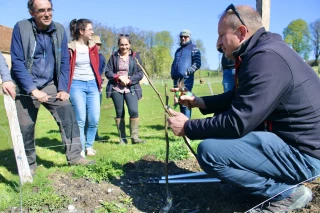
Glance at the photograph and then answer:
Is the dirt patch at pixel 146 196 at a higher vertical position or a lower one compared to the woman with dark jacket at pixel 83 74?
lower

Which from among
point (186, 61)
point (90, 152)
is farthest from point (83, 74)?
point (186, 61)

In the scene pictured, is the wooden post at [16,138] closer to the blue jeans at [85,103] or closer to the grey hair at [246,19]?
the blue jeans at [85,103]

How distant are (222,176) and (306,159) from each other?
0.70 m

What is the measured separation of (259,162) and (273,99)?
0.57 metres

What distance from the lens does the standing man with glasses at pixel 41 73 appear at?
3.77 m

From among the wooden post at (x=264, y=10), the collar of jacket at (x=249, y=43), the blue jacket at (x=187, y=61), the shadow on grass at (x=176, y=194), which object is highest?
the wooden post at (x=264, y=10)

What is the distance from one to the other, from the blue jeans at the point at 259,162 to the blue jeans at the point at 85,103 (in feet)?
9.04

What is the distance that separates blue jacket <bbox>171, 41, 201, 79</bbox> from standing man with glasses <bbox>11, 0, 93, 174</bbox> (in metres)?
3.13

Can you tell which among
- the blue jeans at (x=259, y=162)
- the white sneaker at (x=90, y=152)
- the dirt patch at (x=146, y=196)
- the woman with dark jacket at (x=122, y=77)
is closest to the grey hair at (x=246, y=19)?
the blue jeans at (x=259, y=162)

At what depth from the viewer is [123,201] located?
3145 millimetres

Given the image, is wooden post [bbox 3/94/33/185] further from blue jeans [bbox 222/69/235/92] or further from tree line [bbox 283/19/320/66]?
tree line [bbox 283/19/320/66]

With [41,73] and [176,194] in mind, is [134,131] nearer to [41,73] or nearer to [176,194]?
[41,73]

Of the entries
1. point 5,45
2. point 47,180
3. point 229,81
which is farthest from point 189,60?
point 5,45

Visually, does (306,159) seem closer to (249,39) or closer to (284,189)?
(284,189)
